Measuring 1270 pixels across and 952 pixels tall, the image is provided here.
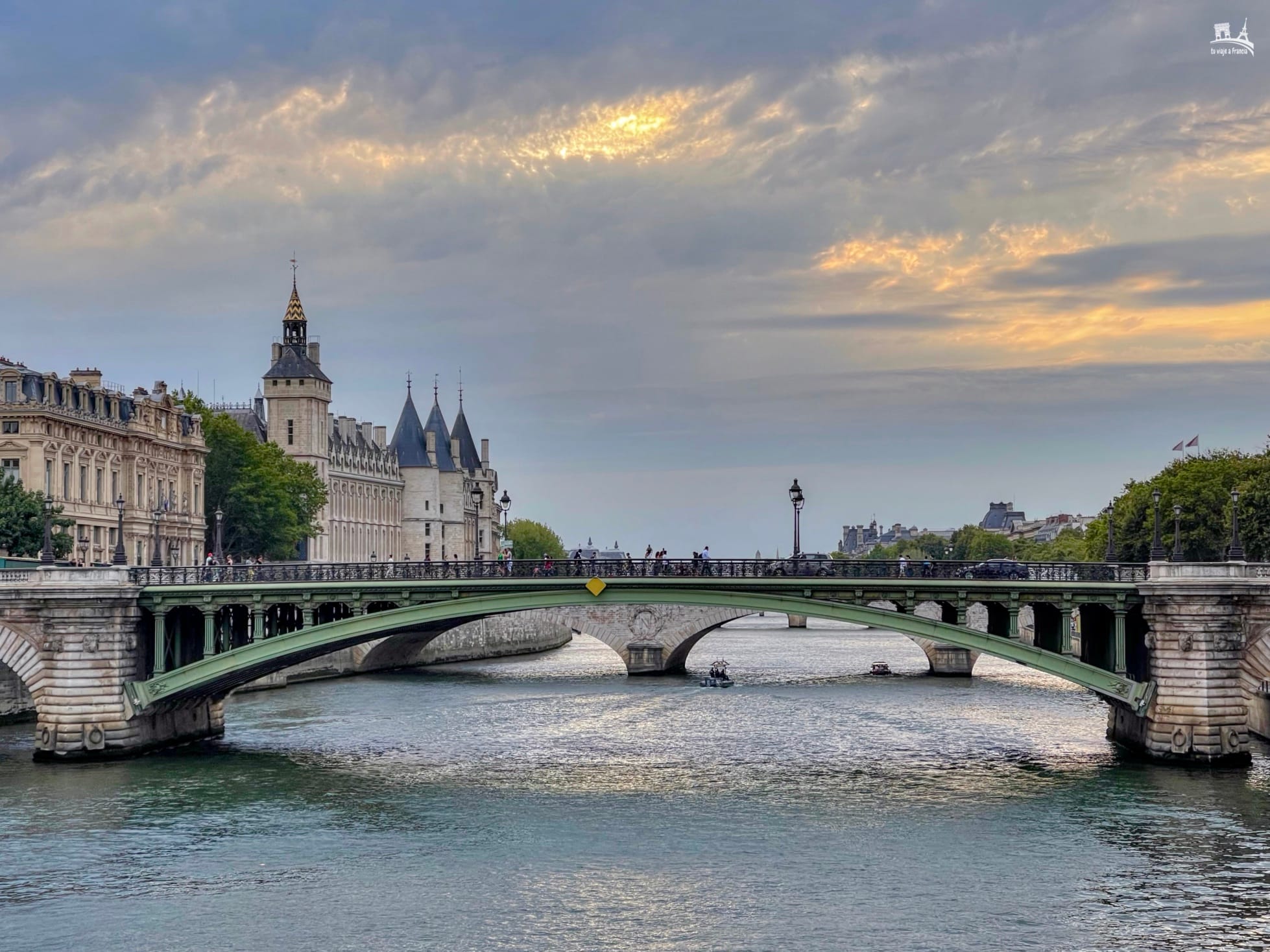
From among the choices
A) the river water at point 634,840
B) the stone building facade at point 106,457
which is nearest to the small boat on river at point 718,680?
the river water at point 634,840

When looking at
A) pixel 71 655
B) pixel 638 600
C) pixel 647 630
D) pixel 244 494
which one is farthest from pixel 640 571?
pixel 244 494

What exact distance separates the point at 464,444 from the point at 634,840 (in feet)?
500

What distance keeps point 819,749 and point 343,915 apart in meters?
25.1

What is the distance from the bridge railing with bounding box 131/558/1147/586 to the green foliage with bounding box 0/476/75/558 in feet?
49.7

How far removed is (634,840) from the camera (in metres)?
43.7

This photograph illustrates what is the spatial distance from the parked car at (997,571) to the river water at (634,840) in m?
5.39

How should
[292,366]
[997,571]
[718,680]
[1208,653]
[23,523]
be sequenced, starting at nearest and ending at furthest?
[1208,653]
[997,571]
[23,523]
[718,680]
[292,366]

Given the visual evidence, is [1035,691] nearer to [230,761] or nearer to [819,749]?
[819,749]

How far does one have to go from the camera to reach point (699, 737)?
206 ft

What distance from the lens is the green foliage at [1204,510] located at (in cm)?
8250

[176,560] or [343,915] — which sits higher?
[176,560]

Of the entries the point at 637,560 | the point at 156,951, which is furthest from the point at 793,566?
the point at 156,951

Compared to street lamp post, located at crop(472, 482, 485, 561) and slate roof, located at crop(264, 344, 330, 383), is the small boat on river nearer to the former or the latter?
slate roof, located at crop(264, 344, 330, 383)

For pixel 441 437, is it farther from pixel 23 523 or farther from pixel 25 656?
pixel 25 656
